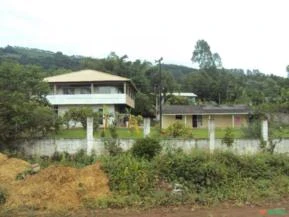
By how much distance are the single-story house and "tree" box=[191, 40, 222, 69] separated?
4606 centimetres

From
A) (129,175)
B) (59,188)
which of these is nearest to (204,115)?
(129,175)

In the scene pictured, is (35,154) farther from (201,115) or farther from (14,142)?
(201,115)

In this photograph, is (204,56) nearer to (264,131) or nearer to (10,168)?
(264,131)

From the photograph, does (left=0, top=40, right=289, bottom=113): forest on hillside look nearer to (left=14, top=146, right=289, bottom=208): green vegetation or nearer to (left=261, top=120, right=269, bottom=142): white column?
(left=261, top=120, right=269, bottom=142): white column

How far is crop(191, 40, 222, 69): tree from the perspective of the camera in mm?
93750

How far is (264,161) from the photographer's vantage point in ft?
57.8

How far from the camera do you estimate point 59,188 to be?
1487cm

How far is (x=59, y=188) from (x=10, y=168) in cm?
319

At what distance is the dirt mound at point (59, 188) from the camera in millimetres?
13918

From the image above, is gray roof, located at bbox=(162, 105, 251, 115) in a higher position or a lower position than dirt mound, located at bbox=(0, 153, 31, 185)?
higher

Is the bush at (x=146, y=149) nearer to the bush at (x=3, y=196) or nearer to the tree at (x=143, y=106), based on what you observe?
the bush at (x=3, y=196)

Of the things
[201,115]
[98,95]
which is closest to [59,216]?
[98,95]

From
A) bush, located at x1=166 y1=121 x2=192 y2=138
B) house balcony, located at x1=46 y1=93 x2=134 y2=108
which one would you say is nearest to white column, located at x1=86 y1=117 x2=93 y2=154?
bush, located at x1=166 y1=121 x2=192 y2=138

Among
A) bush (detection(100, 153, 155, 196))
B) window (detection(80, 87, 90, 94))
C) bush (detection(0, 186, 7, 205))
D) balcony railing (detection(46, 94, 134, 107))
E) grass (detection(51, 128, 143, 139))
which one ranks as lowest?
bush (detection(0, 186, 7, 205))
